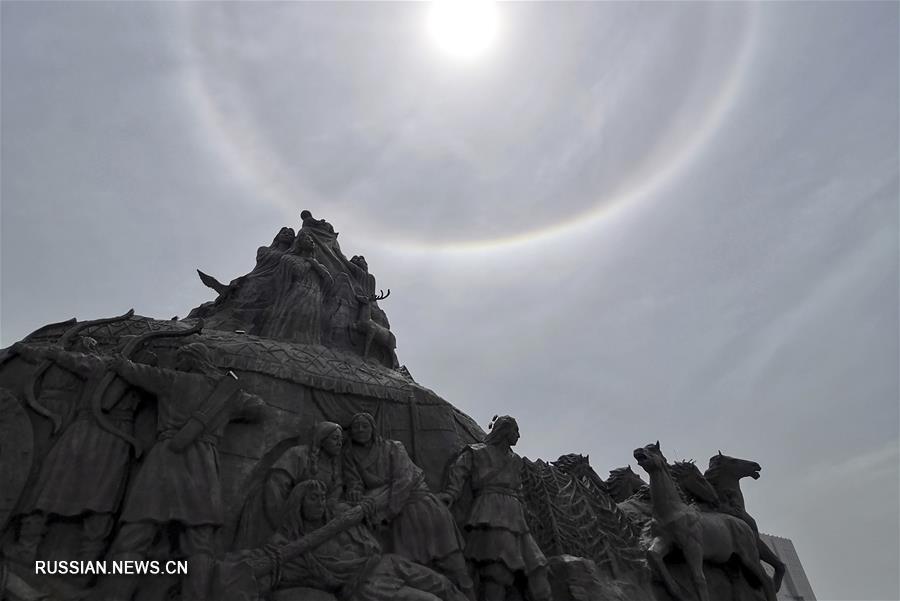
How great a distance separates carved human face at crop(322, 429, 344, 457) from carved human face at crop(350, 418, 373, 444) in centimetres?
41

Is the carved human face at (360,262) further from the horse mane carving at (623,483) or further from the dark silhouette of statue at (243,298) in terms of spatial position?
the horse mane carving at (623,483)

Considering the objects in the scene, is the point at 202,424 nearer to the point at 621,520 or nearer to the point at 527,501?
the point at 527,501

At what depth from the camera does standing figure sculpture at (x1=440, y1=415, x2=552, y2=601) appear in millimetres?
7930

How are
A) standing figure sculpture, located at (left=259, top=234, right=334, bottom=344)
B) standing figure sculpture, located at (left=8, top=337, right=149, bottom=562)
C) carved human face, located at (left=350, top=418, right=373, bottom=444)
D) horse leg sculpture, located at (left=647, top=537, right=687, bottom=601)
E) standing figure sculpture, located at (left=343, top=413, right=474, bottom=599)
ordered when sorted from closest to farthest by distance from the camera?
standing figure sculpture, located at (left=8, top=337, right=149, bottom=562)
standing figure sculpture, located at (left=343, top=413, right=474, bottom=599)
carved human face, located at (left=350, top=418, right=373, bottom=444)
horse leg sculpture, located at (left=647, top=537, right=687, bottom=601)
standing figure sculpture, located at (left=259, top=234, right=334, bottom=344)

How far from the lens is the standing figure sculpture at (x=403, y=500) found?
24.6ft

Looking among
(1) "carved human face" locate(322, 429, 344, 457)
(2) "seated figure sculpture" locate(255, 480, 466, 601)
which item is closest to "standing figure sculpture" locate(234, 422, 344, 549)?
(1) "carved human face" locate(322, 429, 344, 457)

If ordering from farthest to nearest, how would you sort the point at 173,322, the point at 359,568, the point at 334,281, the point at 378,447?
1. the point at 334,281
2. the point at 173,322
3. the point at 378,447
4. the point at 359,568

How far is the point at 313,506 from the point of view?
22.9 ft

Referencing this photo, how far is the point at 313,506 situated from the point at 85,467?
2428 mm

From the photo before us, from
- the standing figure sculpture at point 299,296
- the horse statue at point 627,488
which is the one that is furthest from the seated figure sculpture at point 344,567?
the horse statue at point 627,488

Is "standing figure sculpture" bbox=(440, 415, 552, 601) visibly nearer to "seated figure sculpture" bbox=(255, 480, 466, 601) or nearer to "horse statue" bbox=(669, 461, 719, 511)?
"seated figure sculpture" bbox=(255, 480, 466, 601)

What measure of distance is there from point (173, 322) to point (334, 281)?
304cm

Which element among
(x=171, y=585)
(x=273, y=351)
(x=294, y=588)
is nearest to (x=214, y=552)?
(x=171, y=585)

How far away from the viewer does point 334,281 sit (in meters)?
11.4
